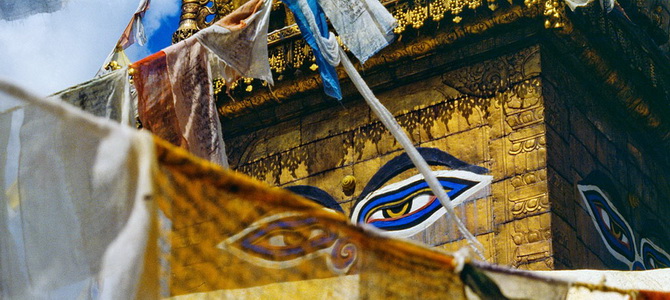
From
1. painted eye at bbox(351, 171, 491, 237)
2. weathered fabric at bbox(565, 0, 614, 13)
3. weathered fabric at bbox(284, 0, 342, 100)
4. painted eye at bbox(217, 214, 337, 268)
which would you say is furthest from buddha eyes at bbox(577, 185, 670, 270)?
painted eye at bbox(217, 214, 337, 268)

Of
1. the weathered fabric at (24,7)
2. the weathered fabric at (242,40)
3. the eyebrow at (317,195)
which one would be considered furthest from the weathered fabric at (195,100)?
the eyebrow at (317,195)

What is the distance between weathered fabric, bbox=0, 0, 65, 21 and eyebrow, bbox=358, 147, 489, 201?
352 centimetres

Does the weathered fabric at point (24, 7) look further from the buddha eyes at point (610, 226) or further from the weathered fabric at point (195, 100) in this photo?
the buddha eyes at point (610, 226)

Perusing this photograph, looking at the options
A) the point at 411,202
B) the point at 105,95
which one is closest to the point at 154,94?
the point at 105,95

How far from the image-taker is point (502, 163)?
377 inches

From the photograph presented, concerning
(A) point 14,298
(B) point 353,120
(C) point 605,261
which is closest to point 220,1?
(B) point 353,120

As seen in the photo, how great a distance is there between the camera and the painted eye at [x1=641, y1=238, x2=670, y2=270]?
10.7 meters

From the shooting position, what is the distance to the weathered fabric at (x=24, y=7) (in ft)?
25.2

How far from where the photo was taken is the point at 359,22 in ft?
27.7

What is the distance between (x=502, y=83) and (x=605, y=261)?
179 cm

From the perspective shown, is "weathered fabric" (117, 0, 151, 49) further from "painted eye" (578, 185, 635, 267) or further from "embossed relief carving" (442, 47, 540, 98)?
"painted eye" (578, 185, 635, 267)

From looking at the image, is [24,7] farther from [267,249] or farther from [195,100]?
[267,249]

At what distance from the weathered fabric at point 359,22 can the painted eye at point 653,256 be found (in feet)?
12.7

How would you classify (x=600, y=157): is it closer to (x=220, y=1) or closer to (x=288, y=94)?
(x=288, y=94)
